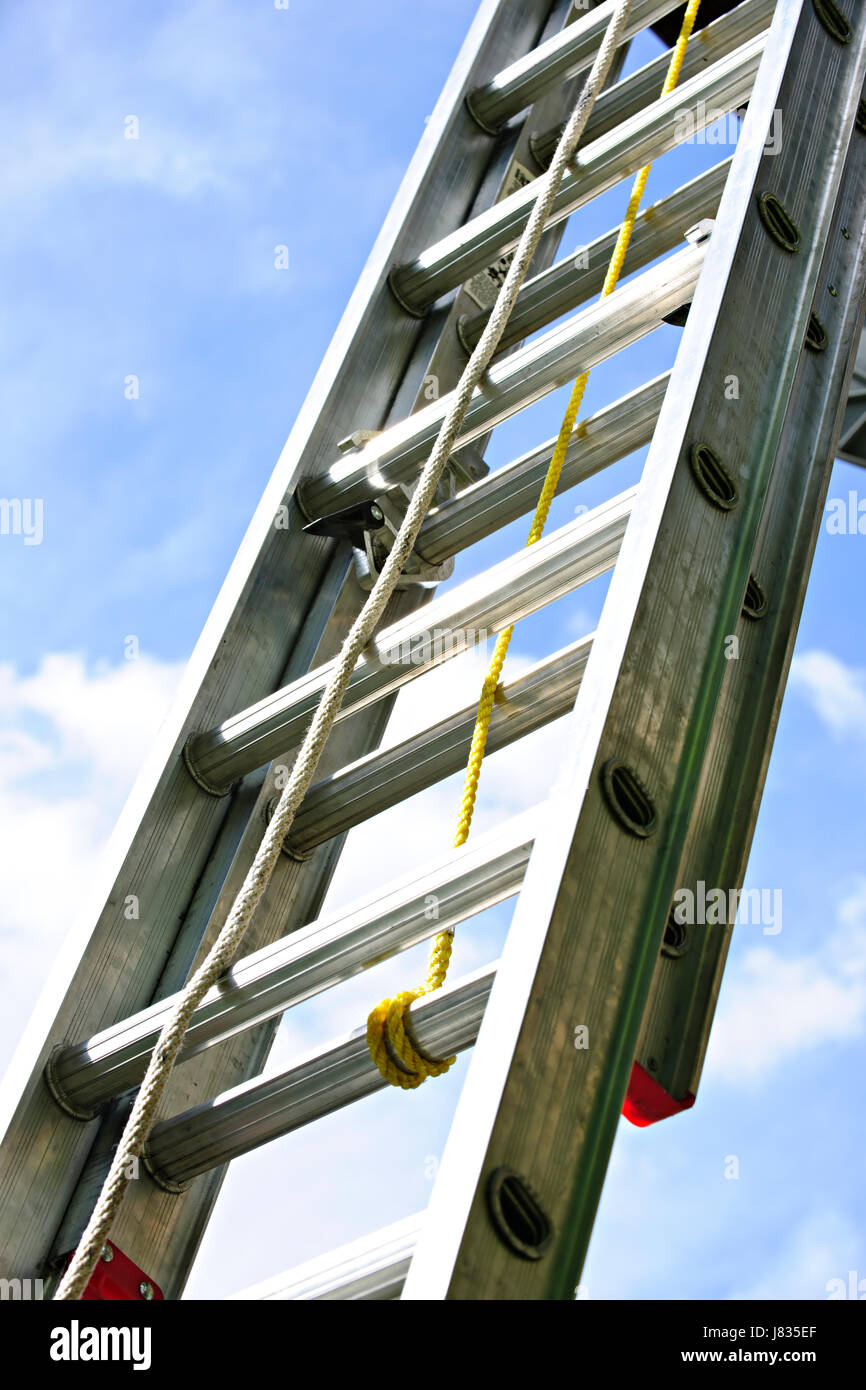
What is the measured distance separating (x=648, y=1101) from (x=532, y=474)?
4.17ft

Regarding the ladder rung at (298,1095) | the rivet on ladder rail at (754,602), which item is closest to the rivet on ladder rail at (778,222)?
the rivet on ladder rail at (754,602)

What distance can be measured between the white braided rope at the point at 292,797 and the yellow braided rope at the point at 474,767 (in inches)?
7.6

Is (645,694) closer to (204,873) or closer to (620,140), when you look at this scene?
(204,873)

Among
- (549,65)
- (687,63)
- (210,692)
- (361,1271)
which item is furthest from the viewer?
(549,65)

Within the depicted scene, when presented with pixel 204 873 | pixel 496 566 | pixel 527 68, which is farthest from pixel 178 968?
pixel 527 68

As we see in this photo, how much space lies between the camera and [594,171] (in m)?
3.14

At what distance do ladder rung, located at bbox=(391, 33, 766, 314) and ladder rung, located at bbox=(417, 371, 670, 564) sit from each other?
60 centimetres

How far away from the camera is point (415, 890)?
2.13m

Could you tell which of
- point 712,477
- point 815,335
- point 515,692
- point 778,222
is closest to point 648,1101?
point 515,692

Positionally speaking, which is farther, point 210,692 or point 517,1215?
point 210,692

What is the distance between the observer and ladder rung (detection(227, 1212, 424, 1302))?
178 centimetres

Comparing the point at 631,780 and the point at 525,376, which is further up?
the point at 525,376

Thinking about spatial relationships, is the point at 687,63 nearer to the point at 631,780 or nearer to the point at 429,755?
the point at 429,755

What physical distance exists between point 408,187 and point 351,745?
4.67ft
